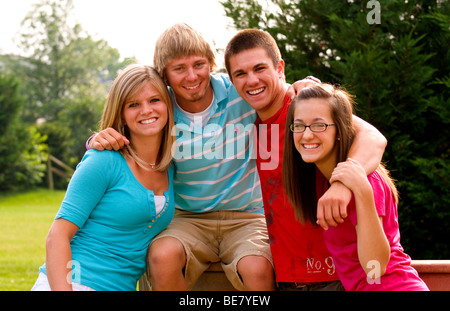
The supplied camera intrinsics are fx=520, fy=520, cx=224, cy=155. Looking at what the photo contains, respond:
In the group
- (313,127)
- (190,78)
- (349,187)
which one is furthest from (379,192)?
(190,78)

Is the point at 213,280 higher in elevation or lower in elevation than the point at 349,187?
lower

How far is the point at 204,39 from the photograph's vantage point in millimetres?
3076

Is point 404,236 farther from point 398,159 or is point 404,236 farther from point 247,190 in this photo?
point 247,190

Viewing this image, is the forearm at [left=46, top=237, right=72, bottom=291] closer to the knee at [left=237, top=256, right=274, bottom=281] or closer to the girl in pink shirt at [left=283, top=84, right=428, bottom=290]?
the knee at [left=237, top=256, right=274, bottom=281]

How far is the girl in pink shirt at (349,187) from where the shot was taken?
79.4 inches

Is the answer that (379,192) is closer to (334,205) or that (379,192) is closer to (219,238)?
(334,205)

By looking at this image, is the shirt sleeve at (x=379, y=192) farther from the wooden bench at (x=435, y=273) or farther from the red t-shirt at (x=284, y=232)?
the wooden bench at (x=435, y=273)

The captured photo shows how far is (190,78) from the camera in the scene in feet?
→ 9.64

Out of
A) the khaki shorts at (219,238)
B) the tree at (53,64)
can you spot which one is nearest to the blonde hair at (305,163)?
the khaki shorts at (219,238)

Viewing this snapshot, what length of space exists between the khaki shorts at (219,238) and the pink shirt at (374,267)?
1.90ft

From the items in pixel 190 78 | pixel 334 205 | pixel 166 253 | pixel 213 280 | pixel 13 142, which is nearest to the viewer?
pixel 334 205

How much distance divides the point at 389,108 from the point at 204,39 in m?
1.77

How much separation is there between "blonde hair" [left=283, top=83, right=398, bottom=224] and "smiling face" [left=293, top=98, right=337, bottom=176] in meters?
0.03

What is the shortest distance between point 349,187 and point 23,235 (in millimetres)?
9562
